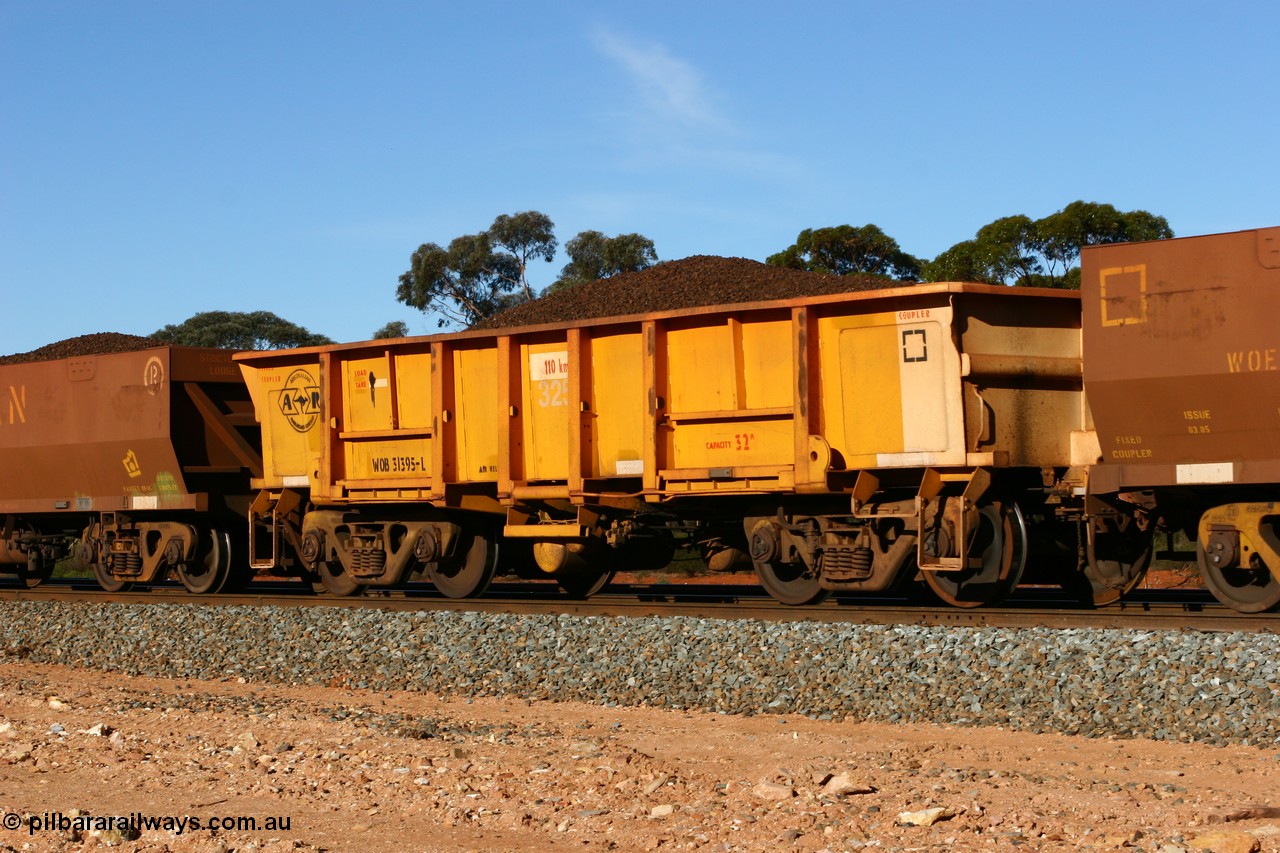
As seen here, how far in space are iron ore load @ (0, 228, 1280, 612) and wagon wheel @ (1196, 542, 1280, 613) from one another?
0.08 feet

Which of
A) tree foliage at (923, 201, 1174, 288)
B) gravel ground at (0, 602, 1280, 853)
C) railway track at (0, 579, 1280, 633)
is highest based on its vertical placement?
tree foliage at (923, 201, 1174, 288)

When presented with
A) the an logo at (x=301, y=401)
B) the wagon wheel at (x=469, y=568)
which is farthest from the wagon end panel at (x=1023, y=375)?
the an logo at (x=301, y=401)

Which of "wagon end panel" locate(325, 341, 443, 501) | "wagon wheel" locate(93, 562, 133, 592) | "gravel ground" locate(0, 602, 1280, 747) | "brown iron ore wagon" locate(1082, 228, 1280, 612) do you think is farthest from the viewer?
"wagon wheel" locate(93, 562, 133, 592)

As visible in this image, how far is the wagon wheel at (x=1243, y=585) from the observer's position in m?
10.5

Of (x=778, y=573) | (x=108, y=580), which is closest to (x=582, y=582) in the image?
(x=778, y=573)

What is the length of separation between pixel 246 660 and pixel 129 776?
4562mm

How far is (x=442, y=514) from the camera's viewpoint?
14.4 meters

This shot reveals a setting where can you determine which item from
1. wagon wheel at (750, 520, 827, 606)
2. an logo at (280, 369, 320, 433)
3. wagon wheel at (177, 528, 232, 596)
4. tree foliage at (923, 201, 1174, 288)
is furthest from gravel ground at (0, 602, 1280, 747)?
tree foliage at (923, 201, 1174, 288)

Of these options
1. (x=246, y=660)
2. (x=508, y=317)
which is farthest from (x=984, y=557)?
(x=508, y=317)

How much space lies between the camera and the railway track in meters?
10.2

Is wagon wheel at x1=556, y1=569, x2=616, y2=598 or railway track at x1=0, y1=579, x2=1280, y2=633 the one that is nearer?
railway track at x1=0, y1=579, x2=1280, y2=633

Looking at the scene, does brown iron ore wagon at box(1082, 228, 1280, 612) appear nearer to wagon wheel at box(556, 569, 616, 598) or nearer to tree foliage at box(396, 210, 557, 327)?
wagon wheel at box(556, 569, 616, 598)

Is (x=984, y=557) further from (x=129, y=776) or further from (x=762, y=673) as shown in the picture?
(x=129, y=776)

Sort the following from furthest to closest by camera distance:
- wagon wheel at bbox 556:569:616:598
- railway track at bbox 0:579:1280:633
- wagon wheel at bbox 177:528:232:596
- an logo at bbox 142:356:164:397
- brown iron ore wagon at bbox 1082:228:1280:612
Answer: wagon wheel at bbox 177:528:232:596 → an logo at bbox 142:356:164:397 → wagon wheel at bbox 556:569:616:598 → railway track at bbox 0:579:1280:633 → brown iron ore wagon at bbox 1082:228:1280:612
